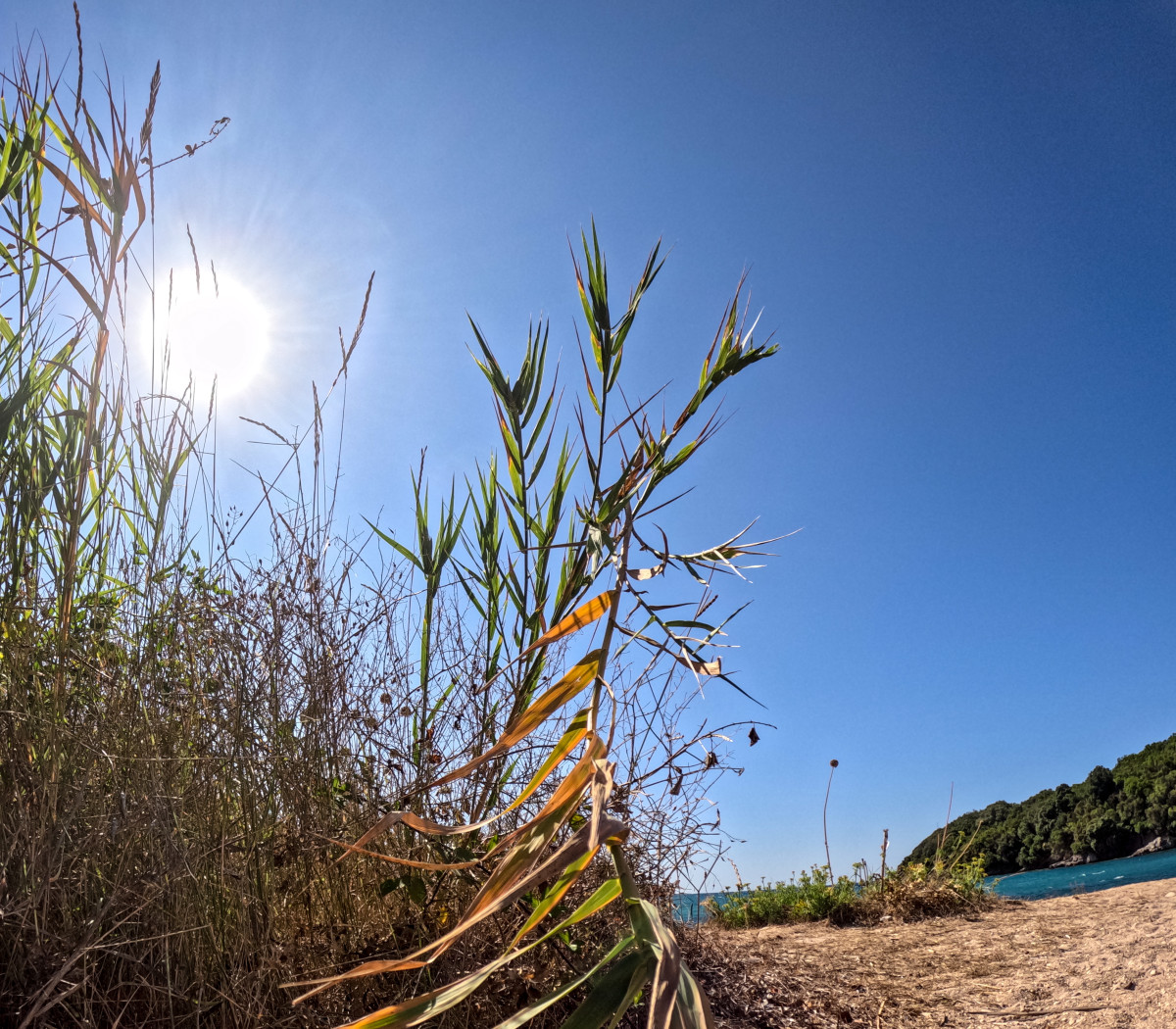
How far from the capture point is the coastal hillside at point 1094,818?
51.8 ft

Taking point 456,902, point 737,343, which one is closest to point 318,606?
point 456,902

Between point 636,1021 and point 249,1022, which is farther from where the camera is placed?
point 636,1021

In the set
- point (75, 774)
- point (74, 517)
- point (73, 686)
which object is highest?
point (74, 517)

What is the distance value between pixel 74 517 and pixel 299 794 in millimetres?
775

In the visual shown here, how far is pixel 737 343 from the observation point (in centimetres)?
127

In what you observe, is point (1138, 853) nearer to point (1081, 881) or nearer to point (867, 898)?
point (1081, 881)

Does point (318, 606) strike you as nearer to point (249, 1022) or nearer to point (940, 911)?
point (249, 1022)

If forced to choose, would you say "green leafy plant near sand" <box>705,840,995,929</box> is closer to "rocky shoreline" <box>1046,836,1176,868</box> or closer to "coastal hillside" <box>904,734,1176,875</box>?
"coastal hillside" <box>904,734,1176,875</box>

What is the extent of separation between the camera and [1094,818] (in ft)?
53.7

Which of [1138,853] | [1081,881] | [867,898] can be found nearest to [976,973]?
[867,898]

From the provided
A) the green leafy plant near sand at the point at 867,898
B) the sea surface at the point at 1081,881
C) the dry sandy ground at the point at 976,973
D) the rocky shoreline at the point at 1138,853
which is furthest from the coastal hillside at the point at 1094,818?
the dry sandy ground at the point at 976,973

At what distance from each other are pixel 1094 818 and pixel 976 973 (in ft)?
57.7

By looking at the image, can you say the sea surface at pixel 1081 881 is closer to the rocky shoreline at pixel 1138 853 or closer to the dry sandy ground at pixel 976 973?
the rocky shoreline at pixel 1138 853

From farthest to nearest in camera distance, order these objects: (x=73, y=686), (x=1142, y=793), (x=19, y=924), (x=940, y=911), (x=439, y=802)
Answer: (x=1142, y=793)
(x=940, y=911)
(x=439, y=802)
(x=73, y=686)
(x=19, y=924)
